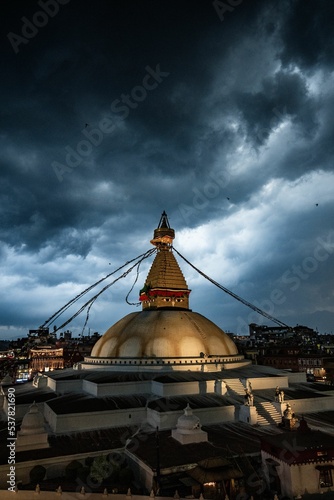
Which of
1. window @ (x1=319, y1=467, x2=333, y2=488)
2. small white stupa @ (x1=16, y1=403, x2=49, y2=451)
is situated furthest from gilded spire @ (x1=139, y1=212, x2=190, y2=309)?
window @ (x1=319, y1=467, x2=333, y2=488)

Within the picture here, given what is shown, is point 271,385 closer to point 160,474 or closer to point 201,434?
point 201,434

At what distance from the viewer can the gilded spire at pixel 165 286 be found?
2750cm

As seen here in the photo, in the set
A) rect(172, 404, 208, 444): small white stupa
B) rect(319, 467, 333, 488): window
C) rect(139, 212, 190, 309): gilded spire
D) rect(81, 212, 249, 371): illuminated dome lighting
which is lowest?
rect(319, 467, 333, 488): window

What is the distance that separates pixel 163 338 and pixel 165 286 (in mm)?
5740

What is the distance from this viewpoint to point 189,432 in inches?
578

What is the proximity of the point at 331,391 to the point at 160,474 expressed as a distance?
13.6 m

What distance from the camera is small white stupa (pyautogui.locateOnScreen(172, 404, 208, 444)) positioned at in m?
14.6

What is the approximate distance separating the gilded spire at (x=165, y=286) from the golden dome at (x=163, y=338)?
221 centimetres

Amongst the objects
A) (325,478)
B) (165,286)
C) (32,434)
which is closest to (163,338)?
(165,286)

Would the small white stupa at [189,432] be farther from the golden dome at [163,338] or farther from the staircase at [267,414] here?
the golden dome at [163,338]

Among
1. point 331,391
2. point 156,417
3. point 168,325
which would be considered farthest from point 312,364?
point 156,417

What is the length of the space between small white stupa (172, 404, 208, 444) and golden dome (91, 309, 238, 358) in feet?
23.3

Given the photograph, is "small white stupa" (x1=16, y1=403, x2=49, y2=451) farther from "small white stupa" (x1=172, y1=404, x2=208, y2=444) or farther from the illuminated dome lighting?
the illuminated dome lighting

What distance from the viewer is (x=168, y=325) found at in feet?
77.2
